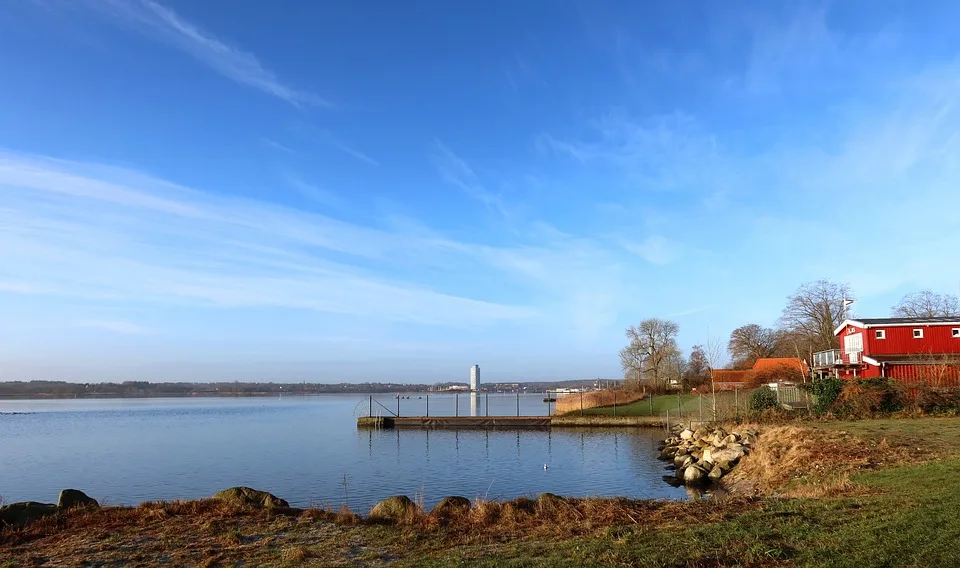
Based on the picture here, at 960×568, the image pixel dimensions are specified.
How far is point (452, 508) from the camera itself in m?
12.7

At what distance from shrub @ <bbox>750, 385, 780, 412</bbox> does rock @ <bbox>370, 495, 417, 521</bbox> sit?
23698 millimetres

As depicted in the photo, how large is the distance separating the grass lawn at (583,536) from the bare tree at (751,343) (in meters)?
75.2

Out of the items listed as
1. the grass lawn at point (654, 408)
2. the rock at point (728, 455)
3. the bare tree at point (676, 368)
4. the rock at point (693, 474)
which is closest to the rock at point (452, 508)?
the rock at point (693, 474)

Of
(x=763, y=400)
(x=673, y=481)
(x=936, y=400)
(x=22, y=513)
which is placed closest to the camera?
(x=22, y=513)

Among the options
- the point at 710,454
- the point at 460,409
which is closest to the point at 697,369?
the point at 460,409

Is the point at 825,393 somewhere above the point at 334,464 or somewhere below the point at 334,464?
above

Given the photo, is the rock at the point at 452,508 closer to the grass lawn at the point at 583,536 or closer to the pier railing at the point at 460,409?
the grass lawn at the point at 583,536

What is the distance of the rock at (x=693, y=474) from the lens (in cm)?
2283

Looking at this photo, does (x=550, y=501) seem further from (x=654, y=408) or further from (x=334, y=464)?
(x=654, y=408)

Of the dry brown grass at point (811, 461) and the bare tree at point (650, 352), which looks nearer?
the dry brown grass at point (811, 461)

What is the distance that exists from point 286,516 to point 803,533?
9400 millimetres

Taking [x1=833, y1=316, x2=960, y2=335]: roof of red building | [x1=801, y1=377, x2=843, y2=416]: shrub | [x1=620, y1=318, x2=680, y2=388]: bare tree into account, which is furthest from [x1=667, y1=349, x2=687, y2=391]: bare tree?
[x1=801, y1=377, x2=843, y2=416]: shrub

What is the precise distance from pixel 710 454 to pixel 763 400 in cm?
895

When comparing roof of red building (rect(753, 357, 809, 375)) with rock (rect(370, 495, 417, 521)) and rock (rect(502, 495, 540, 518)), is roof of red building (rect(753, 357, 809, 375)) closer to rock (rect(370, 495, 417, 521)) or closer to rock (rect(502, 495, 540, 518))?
rock (rect(502, 495, 540, 518))
